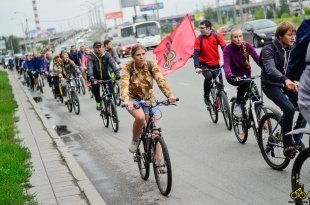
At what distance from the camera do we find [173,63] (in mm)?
14055

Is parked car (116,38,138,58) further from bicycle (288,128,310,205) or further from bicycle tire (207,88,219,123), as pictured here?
bicycle (288,128,310,205)

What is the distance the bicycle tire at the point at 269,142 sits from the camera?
649 cm

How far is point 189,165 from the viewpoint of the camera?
7.80 meters

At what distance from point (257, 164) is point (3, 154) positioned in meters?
4.27

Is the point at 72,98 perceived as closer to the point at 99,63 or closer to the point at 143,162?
the point at 99,63

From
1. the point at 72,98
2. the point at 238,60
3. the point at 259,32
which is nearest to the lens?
the point at 238,60

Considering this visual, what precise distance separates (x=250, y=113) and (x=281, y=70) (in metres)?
1.27

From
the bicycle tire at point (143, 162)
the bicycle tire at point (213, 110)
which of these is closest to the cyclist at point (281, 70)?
the bicycle tire at point (143, 162)

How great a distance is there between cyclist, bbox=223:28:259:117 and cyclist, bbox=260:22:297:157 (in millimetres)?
1466

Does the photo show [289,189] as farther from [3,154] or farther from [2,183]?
[3,154]

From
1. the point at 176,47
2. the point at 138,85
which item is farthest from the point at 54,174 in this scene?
the point at 176,47

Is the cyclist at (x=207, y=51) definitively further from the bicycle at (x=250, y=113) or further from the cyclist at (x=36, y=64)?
the cyclist at (x=36, y=64)

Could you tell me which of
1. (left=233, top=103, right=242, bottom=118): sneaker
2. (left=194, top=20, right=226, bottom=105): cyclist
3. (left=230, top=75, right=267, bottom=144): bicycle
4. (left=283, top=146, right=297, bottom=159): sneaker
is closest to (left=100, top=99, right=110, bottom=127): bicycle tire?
(left=194, top=20, right=226, bottom=105): cyclist

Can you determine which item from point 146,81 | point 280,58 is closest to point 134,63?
point 146,81
